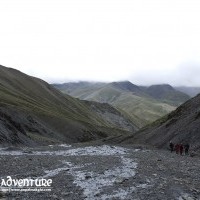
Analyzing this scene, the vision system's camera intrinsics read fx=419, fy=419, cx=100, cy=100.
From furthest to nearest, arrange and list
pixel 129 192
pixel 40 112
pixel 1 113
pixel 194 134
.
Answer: pixel 40 112 < pixel 1 113 < pixel 194 134 < pixel 129 192

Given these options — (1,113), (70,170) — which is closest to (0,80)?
(1,113)

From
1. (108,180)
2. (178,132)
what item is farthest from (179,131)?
(108,180)

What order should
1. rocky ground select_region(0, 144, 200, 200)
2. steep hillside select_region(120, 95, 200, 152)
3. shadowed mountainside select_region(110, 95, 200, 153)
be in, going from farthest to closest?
shadowed mountainside select_region(110, 95, 200, 153) < steep hillside select_region(120, 95, 200, 152) < rocky ground select_region(0, 144, 200, 200)

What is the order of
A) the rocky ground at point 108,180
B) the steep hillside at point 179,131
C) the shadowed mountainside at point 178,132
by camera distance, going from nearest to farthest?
the rocky ground at point 108,180 → the steep hillside at point 179,131 → the shadowed mountainside at point 178,132

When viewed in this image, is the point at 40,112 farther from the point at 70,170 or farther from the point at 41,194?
the point at 41,194

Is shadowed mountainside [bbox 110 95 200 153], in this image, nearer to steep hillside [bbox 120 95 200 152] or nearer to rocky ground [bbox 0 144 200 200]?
steep hillside [bbox 120 95 200 152]

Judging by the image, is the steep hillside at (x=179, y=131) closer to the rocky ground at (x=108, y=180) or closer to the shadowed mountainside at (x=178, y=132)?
the shadowed mountainside at (x=178, y=132)

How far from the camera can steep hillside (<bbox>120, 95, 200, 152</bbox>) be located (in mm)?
84625

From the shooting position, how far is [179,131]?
297 ft

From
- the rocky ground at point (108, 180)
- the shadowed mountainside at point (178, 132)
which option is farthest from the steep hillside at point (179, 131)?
the rocky ground at point (108, 180)

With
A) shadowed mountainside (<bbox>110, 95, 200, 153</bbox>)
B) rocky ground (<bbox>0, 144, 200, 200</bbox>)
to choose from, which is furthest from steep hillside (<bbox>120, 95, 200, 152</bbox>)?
rocky ground (<bbox>0, 144, 200, 200</bbox>)

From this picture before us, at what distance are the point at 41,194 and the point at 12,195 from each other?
2061 mm

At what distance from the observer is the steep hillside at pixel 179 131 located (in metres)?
84.6

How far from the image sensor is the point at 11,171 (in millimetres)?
39938
